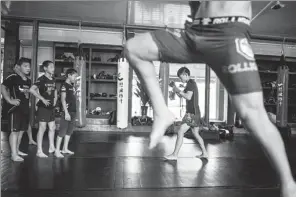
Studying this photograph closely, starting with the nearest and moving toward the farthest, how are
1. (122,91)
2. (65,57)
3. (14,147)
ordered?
(14,147), (122,91), (65,57)

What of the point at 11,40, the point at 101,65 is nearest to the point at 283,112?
the point at 101,65

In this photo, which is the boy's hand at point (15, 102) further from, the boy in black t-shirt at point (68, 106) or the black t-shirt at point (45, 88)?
the boy in black t-shirt at point (68, 106)

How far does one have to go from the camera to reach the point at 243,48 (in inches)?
29.6

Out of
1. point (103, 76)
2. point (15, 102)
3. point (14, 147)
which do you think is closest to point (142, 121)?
point (103, 76)

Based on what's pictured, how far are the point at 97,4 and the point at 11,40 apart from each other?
6.96 feet

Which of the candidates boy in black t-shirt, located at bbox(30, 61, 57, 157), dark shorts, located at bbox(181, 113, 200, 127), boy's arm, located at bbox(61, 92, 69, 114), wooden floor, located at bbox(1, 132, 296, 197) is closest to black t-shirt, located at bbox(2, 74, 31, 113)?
boy in black t-shirt, located at bbox(30, 61, 57, 157)

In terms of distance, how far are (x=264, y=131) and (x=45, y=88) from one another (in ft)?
8.60

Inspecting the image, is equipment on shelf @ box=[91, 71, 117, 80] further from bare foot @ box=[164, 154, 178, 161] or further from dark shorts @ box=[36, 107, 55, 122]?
bare foot @ box=[164, 154, 178, 161]

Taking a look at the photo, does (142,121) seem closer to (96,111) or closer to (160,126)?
(96,111)

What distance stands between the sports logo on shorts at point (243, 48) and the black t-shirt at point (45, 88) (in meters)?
2.57

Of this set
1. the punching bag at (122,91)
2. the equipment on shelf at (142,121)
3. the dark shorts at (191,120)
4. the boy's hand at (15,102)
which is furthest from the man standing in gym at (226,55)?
the equipment on shelf at (142,121)

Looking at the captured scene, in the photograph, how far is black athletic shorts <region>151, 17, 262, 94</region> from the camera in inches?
29.2

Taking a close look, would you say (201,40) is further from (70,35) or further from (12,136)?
(70,35)

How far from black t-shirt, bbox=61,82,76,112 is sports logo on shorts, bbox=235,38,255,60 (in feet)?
8.48
